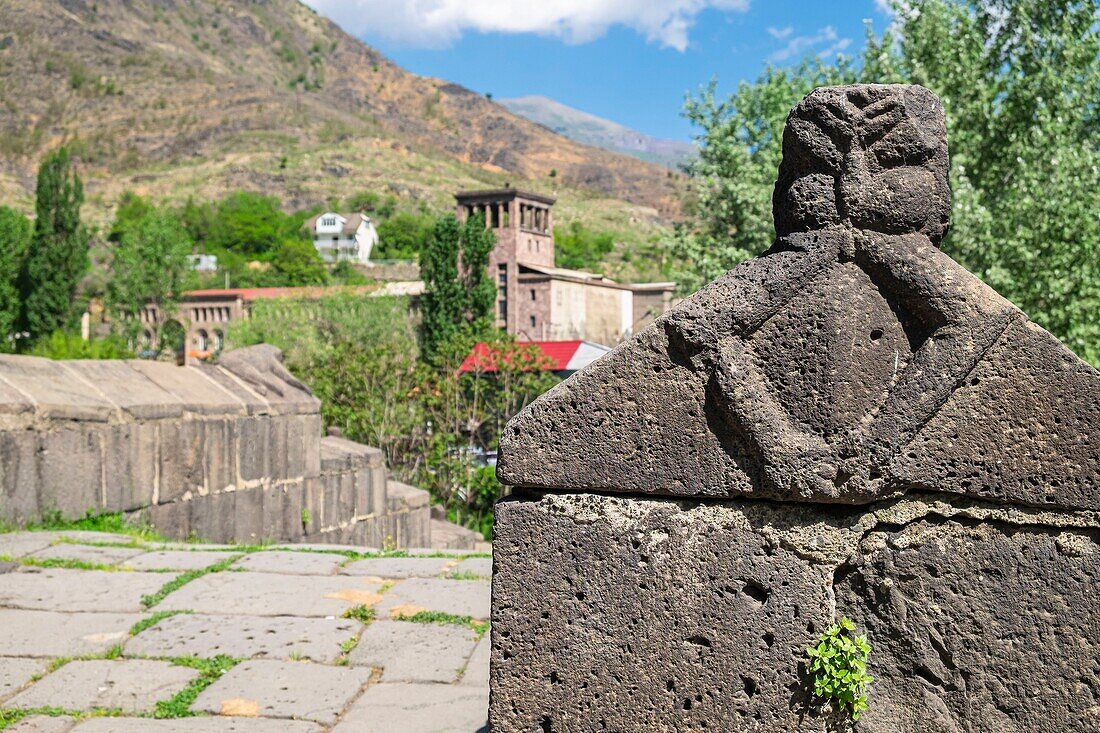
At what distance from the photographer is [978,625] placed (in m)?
2.36

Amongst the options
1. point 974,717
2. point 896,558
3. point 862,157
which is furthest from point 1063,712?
point 862,157

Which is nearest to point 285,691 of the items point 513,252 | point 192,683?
point 192,683

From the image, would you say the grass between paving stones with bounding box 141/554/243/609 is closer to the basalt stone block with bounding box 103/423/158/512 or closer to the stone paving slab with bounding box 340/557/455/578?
the stone paving slab with bounding box 340/557/455/578

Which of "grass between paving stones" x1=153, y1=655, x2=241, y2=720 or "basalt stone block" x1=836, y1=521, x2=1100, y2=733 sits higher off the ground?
"basalt stone block" x1=836, y1=521, x2=1100, y2=733

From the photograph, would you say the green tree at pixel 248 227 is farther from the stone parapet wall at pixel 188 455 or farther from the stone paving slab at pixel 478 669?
the stone paving slab at pixel 478 669

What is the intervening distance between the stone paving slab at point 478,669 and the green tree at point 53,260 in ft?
134

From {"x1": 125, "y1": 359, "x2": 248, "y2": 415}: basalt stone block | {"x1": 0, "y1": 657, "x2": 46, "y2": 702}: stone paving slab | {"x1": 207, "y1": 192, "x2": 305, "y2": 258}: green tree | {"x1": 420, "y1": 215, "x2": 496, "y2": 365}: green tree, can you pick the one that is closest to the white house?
{"x1": 207, "y1": 192, "x2": 305, "y2": 258}: green tree

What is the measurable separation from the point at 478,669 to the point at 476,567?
1842 millimetres

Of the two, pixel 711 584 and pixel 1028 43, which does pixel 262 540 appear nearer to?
pixel 711 584

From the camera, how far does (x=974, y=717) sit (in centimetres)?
237

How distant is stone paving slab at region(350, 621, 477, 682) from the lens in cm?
430

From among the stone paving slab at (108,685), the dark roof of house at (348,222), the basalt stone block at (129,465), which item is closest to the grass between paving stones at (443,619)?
the stone paving slab at (108,685)

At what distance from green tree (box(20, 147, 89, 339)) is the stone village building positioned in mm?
17877

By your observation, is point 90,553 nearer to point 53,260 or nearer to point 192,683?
point 192,683
